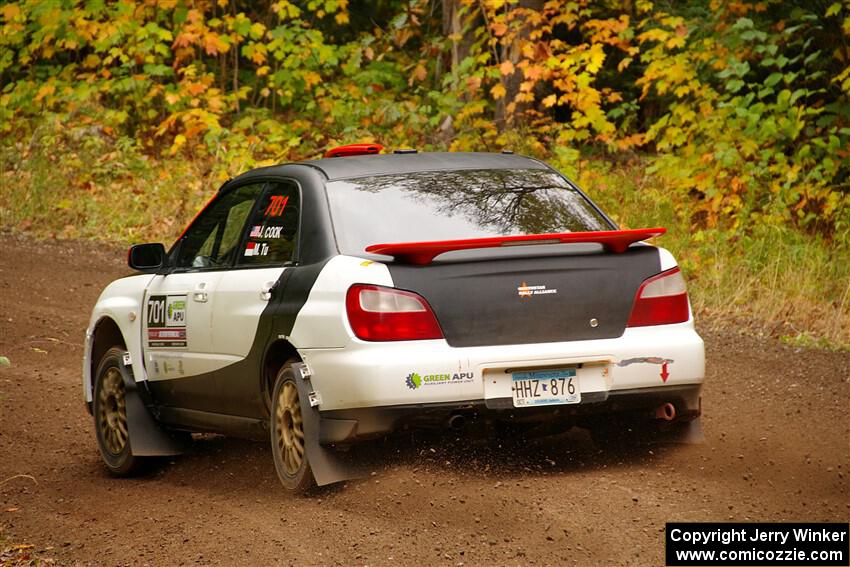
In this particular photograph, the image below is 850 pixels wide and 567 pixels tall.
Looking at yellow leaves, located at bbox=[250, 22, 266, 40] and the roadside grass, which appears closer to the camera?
the roadside grass

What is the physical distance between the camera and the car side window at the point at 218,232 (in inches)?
274

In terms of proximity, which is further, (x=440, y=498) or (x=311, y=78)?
(x=311, y=78)

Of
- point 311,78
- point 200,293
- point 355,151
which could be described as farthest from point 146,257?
point 311,78

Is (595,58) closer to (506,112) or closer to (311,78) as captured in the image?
(506,112)

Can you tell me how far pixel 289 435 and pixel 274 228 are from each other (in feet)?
3.58

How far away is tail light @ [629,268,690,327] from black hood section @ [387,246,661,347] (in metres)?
0.05

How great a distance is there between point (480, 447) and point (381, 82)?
15639mm

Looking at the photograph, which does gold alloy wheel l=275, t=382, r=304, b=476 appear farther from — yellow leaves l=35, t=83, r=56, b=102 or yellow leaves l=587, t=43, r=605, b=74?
yellow leaves l=35, t=83, r=56, b=102

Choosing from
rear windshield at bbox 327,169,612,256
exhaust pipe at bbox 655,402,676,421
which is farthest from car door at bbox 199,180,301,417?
exhaust pipe at bbox 655,402,676,421

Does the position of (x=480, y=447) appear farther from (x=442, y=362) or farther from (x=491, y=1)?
(x=491, y=1)

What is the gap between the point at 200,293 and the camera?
6.92 m

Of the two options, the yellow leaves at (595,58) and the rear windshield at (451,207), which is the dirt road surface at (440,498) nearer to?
the rear windshield at (451,207)

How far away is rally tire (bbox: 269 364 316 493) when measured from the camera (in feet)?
19.5

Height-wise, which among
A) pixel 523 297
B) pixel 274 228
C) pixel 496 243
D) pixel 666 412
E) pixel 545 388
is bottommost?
pixel 666 412
